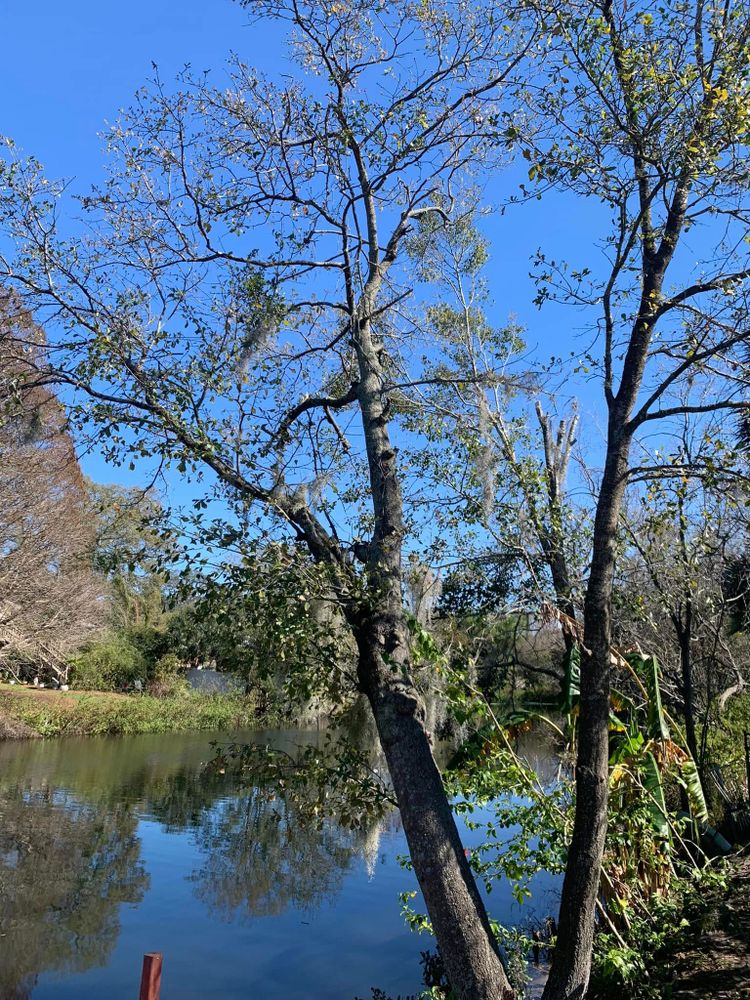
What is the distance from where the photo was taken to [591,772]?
3.82 meters

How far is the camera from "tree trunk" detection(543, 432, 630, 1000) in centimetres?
366

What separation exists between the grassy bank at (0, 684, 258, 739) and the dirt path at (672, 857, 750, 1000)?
17008 mm

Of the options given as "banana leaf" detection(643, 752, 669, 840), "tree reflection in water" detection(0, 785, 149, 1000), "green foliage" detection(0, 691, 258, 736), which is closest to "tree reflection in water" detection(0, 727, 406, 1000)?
"tree reflection in water" detection(0, 785, 149, 1000)

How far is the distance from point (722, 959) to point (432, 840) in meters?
2.67

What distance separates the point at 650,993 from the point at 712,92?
506 cm

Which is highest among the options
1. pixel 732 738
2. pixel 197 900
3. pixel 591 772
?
pixel 732 738

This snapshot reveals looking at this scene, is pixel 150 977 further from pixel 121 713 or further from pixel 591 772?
pixel 121 713

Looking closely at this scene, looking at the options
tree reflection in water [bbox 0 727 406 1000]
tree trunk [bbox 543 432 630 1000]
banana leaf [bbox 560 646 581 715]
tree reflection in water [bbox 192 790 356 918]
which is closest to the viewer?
tree trunk [bbox 543 432 630 1000]

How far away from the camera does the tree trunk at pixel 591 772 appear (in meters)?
3.66

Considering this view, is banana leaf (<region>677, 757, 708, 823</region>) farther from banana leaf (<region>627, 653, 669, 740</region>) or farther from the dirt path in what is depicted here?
the dirt path

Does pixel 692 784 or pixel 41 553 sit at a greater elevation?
pixel 41 553

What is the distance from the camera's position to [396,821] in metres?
13.4

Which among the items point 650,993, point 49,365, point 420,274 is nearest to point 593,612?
point 650,993

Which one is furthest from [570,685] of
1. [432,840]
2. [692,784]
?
[432,840]
